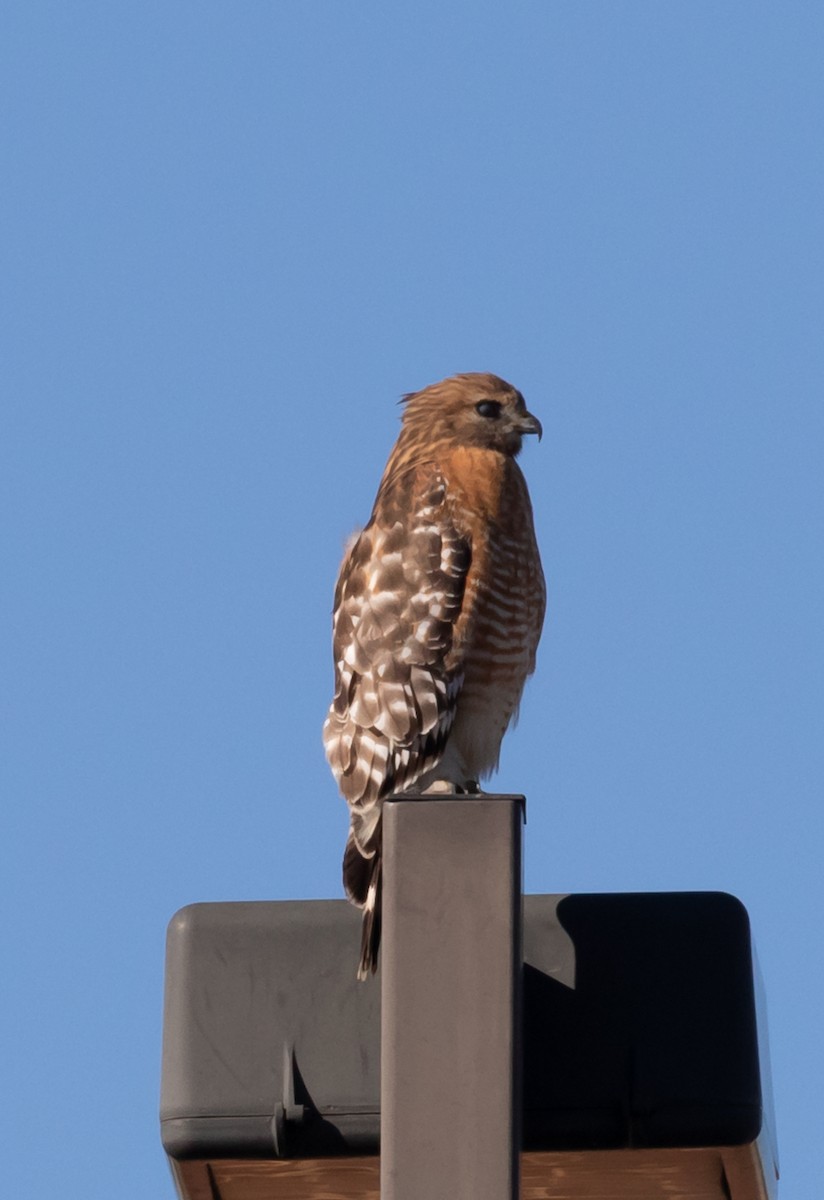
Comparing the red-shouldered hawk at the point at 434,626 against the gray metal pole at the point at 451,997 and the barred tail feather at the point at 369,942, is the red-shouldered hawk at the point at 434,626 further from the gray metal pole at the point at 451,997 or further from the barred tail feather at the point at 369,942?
the gray metal pole at the point at 451,997

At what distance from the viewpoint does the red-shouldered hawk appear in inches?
259

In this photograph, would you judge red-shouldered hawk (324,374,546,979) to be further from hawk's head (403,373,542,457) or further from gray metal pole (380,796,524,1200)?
gray metal pole (380,796,524,1200)

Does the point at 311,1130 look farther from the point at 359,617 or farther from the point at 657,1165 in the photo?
the point at 359,617

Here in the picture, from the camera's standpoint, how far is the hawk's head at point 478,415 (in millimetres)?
7465

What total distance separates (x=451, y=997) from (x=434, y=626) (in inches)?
109

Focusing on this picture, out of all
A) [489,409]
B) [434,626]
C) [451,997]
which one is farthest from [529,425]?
[451,997]

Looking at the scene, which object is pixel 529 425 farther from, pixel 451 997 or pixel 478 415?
pixel 451 997

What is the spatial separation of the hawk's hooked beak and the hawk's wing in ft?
1.90

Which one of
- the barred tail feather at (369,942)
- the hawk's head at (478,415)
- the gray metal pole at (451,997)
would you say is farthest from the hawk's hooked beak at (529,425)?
the gray metal pole at (451,997)

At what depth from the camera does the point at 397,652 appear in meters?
6.64

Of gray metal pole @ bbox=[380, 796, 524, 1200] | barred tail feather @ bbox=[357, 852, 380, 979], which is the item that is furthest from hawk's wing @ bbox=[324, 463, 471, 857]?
gray metal pole @ bbox=[380, 796, 524, 1200]

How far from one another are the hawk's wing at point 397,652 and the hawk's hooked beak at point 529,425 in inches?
22.9

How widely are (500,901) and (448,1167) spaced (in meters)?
0.50

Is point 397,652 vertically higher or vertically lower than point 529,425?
lower
